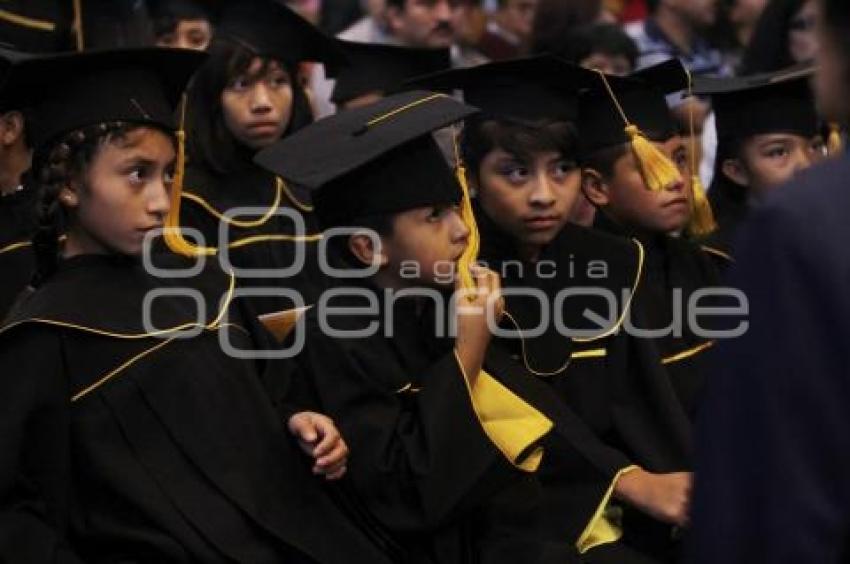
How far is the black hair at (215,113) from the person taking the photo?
493cm

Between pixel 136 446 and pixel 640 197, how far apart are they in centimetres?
160

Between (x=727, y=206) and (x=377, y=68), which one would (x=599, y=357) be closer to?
(x=727, y=206)

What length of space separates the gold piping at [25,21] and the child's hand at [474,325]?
2.05 meters

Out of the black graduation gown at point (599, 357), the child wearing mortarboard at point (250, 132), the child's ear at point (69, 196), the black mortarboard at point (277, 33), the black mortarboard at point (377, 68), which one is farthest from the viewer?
the black mortarboard at point (377, 68)

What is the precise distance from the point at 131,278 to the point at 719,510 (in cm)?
189

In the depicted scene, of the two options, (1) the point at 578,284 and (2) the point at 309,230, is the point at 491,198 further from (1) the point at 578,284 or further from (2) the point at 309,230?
(2) the point at 309,230

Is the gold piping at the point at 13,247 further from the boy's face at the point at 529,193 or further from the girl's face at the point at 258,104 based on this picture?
the boy's face at the point at 529,193

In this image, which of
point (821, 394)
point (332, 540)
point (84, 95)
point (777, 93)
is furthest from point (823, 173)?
point (777, 93)

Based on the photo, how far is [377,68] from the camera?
544 centimetres

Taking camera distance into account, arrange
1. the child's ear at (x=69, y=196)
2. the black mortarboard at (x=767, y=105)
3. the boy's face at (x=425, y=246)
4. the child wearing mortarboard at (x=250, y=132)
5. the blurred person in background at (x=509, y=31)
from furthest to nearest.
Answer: the blurred person in background at (x=509, y=31), the child wearing mortarboard at (x=250, y=132), the black mortarboard at (x=767, y=105), the boy's face at (x=425, y=246), the child's ear at (x=69, y=196)

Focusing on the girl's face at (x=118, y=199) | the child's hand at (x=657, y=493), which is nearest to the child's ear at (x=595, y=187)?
the child's hand at (x=657, y=493)

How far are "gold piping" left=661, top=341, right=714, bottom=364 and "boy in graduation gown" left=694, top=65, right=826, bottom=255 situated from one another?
444 millimetres

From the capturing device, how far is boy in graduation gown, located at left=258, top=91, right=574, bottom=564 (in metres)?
3.25

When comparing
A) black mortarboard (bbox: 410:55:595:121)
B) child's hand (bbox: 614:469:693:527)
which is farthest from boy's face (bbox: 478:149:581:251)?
child's hand (bbox: 614:469:693:527)
